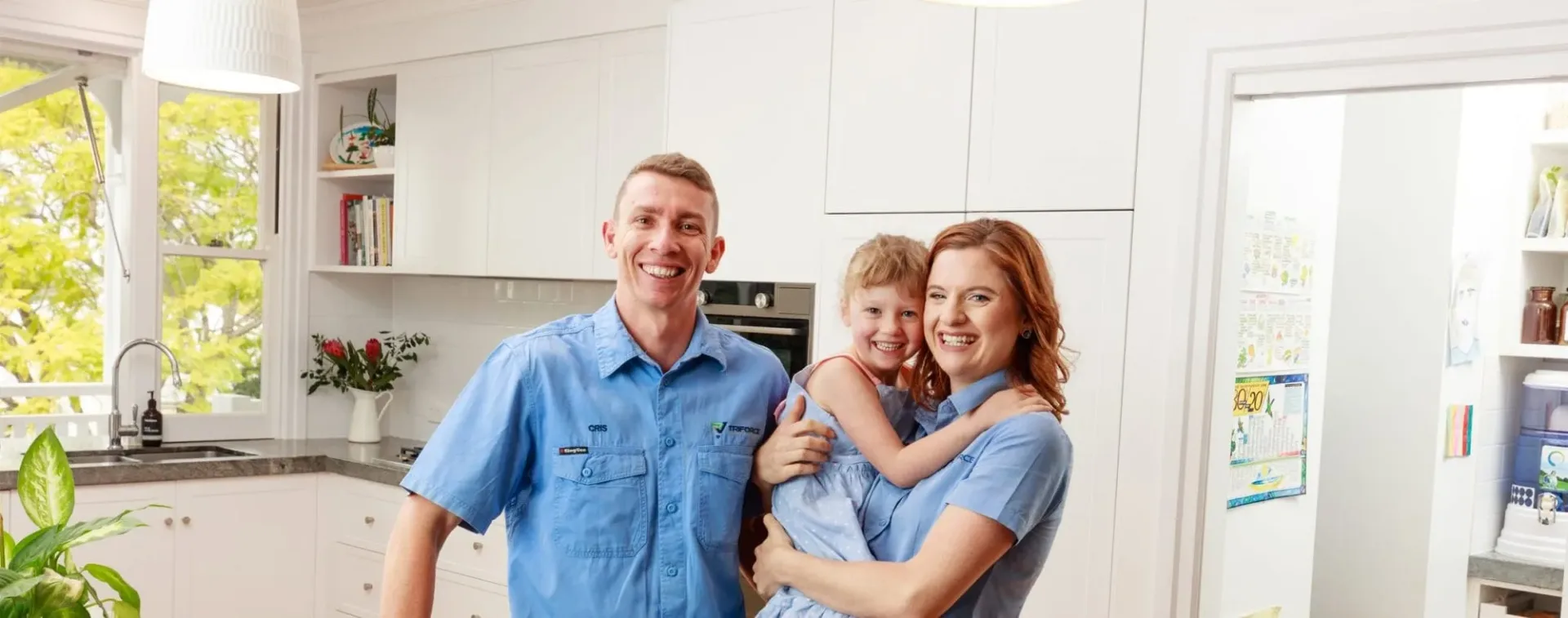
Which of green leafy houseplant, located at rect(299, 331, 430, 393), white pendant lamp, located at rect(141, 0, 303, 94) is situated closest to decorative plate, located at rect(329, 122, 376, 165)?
green leafy houseplant, located at rect(299, 331, 430, 393)

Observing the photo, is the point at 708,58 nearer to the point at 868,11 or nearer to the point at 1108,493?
the point at 868,11

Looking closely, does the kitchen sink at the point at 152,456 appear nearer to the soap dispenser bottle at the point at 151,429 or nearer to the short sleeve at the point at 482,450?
the soap dispenser bottle at the point at 151,429

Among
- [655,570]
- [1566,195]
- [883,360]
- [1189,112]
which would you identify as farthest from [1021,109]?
[1566,195]

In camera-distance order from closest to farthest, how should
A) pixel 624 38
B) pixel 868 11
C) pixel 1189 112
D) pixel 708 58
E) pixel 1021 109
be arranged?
pixel 1189 112 → pixel 1021 109 → pixel 868 11 → pixel 708 58 → pixel 624 38

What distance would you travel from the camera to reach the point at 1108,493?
114 inches

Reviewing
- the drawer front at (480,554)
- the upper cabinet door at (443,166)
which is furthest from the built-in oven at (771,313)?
the upper cabinet door at (443,166)

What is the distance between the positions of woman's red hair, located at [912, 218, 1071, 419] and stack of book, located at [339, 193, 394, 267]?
144 inches

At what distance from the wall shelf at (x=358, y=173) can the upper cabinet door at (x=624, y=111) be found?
1164mm

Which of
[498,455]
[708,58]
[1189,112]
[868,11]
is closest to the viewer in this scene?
[498,455]

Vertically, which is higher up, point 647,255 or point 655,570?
point 647,255

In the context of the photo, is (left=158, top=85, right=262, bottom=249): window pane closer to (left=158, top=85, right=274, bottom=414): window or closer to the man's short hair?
(left=158, top=85, right=274, bottom=414): window

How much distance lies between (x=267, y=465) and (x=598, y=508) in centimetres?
308

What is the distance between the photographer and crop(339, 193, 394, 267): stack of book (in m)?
5.05

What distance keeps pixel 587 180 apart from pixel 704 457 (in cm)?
239
